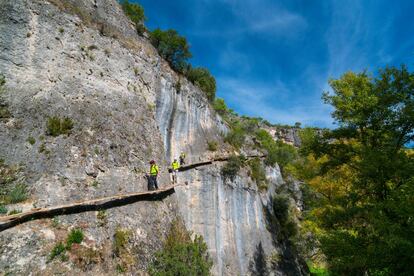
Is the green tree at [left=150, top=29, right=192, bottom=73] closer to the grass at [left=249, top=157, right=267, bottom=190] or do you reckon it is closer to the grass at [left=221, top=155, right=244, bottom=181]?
the grass at [left=221, top=155, right=244, bottom=181]

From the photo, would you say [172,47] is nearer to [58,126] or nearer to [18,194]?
[58,126]

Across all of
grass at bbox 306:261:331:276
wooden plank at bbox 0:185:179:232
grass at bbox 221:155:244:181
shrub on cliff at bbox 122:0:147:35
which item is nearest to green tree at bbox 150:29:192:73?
shrub on cliff at bbox 122:0:147:35

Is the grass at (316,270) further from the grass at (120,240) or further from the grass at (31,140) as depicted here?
the grass at (31,140)

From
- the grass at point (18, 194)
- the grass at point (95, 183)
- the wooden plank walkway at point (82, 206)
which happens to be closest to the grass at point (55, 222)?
the wooden plank walkway at point (82, 206)

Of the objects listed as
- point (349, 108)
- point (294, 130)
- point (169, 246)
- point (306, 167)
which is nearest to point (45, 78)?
point (169, 246)

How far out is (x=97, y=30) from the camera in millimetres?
17250

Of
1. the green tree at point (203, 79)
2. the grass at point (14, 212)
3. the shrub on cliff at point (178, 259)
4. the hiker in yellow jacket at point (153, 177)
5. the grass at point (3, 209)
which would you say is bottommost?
the shrub on cliff at point (178, 259)

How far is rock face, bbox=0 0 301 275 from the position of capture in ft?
32.3

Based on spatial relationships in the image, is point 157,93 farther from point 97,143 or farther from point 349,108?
point 349,108

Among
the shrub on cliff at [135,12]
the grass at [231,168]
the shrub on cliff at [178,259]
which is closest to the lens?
the shrub on cliff at [178,259]

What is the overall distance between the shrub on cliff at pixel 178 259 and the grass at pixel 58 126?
6387mm

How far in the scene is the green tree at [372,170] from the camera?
29.6ft

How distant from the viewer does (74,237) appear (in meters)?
9.10

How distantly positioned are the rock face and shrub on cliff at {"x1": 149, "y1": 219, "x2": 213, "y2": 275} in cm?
45
